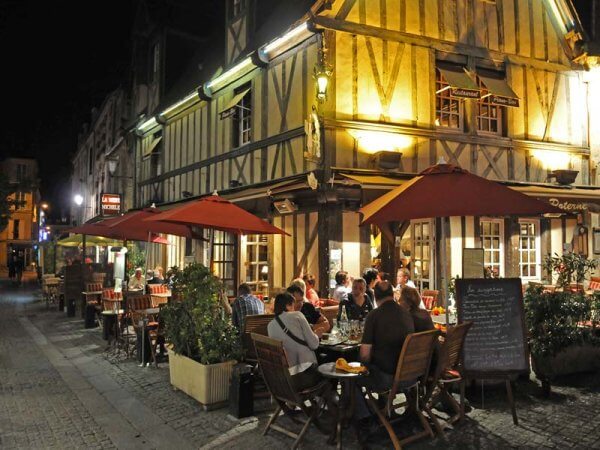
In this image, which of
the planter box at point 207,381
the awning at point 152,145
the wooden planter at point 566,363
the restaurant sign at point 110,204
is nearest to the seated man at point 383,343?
the planter box at point 207,381

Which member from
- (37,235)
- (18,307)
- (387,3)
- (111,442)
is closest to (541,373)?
(111,442)

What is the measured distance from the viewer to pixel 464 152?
1080 centimetres

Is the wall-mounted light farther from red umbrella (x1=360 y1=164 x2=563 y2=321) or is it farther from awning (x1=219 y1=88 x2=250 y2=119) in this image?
red umbrella (x1=360 y1=164 x2=563 y2=321)

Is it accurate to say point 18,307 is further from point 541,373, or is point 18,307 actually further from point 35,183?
point 35,183

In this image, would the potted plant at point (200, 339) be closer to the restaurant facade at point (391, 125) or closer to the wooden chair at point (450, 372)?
the wooden chair at point (450, 372)

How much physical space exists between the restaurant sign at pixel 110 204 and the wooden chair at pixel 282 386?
16603 millimetres

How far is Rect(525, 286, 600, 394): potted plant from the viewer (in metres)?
5.62

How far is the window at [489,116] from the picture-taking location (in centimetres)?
1131

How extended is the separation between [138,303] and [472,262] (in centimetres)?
514

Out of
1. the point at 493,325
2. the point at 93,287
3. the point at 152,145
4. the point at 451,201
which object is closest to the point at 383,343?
the point at 493,325

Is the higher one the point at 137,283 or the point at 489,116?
the point at 489,116

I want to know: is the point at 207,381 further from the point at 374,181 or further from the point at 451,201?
the point at 374,181

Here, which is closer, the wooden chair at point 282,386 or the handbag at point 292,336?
the wooden chair at point 282,386

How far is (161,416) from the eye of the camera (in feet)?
16.8
